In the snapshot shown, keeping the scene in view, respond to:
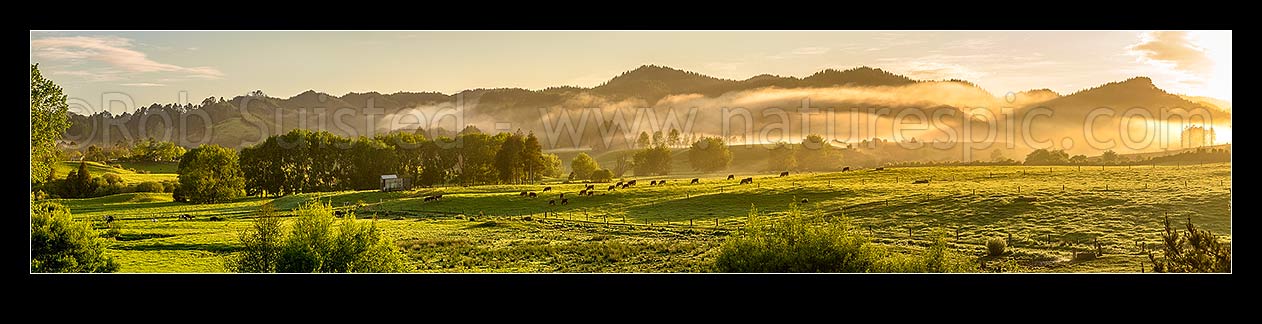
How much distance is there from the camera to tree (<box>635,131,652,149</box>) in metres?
24.2

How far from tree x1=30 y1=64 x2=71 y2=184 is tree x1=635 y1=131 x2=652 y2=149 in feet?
45.7

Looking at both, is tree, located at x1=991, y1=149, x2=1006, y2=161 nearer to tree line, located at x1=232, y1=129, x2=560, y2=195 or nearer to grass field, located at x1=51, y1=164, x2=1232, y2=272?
grass field, located at x1=51, y1=164, x2=1232, y2=272

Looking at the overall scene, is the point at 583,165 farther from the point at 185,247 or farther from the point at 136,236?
the point at 136,236

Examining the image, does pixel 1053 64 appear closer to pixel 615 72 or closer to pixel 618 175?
pixel 615 72

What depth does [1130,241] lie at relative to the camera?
19.4 metres

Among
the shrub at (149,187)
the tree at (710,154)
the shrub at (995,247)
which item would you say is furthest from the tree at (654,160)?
the shrub at (149,187)

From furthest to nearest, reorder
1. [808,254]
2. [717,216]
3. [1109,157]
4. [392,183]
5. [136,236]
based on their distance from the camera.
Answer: [392,183] → [717,216] → [1109,157] → [136,236] → [808,254]

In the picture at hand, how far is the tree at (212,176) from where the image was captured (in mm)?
23562

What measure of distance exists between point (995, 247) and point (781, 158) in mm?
7559

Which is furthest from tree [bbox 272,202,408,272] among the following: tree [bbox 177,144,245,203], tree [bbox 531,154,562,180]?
tree [bbox 531,154,562,180]

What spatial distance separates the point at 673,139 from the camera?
24.3 meters

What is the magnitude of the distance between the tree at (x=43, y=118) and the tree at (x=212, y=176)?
5.21m

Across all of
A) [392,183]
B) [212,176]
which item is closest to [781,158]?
[392,183]
